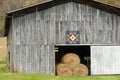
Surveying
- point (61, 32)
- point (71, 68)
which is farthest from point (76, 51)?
point (61, 32)

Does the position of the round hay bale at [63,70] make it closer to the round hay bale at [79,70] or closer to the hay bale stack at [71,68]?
the hay bale stack at [71,68]

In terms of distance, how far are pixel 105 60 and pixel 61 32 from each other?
4.30 meters

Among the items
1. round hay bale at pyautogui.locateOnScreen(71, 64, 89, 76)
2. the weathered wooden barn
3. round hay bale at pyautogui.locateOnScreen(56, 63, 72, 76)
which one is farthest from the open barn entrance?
round hay bale at pyautogui.locateOnScreen(56, 63, 72, 76)

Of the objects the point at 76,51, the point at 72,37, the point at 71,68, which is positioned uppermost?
the point at 72,37

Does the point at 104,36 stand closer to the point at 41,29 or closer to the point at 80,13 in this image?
the point at 80,13

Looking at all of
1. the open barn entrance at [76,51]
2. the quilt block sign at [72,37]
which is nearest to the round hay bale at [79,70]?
the quilt block sign at [72,37]

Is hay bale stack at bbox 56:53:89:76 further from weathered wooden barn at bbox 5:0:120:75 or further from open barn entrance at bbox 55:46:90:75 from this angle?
open barn entrance at bbox 55:46:90:75

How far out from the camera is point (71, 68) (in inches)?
982

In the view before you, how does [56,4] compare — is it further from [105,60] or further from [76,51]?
[76,51]

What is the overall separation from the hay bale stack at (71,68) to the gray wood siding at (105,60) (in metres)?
0.99

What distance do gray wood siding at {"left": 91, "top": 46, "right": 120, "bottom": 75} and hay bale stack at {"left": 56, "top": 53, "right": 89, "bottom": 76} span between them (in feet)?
3.24

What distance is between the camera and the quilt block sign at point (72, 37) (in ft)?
81.6

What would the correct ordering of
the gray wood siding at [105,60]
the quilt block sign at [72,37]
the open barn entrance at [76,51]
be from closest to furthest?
the quilt block sign at [72,37]
the gray wood siding at [105,60]
the open barn entrance at [76,51]

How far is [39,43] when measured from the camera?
24812mm
